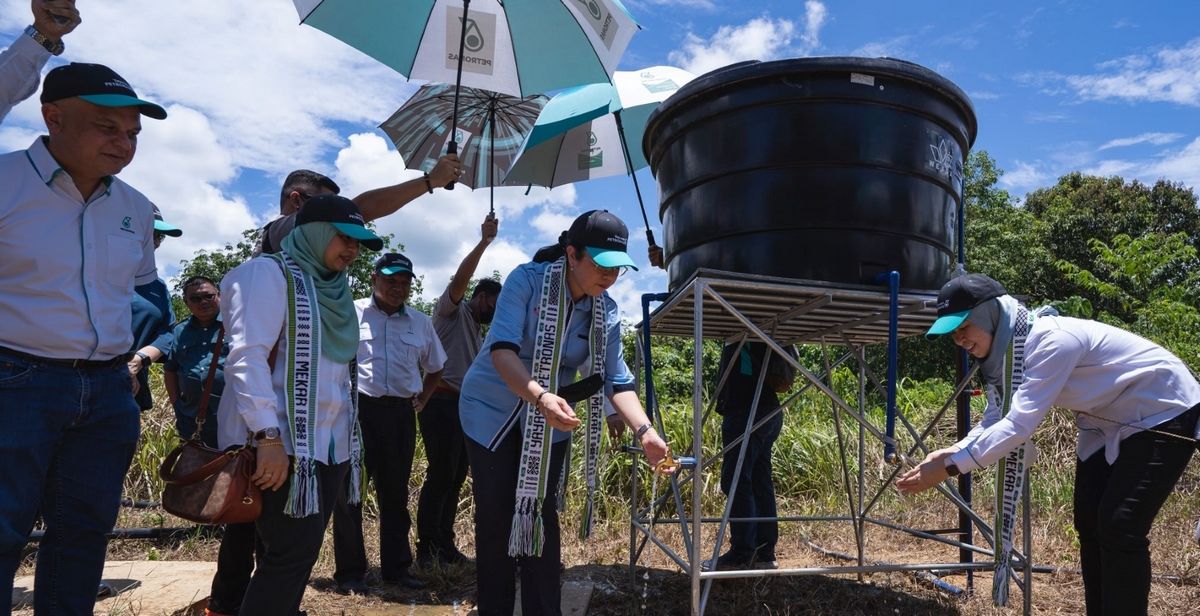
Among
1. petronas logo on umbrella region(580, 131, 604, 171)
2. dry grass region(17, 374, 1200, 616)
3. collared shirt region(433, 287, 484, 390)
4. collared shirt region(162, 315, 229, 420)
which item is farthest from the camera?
petronas logo on umbrella region(580, 131, 604, 171)

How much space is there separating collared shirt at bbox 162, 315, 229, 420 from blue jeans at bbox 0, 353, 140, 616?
236 cm

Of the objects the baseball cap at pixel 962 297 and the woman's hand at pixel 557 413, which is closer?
the woman's hand at pixel 557 413

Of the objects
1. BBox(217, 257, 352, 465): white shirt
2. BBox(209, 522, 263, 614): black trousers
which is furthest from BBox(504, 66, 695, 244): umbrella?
BBox(217, 257, 352, 465): white shirt

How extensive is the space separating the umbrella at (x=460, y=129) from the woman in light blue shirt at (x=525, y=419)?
2951mm

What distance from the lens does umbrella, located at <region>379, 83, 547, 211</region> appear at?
5680mm

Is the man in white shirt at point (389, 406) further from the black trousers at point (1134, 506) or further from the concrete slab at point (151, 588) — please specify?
the black trousers at point (1134, 506)

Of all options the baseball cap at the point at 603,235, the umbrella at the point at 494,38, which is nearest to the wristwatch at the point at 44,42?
the baseball cap at the point at 603,235

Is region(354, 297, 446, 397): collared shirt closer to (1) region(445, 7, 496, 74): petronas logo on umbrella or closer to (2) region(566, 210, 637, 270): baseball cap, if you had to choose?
(1) region(445, 7, 496, 74): petronas logo on umbrella

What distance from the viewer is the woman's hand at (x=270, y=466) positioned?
2217 mm

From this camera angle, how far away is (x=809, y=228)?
10.8ft

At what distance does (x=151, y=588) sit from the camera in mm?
3713

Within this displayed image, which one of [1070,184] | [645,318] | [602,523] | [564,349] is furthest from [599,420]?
[1070,184]

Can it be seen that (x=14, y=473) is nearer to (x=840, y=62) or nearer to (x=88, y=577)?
(x=88, y=577)

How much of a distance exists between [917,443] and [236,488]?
3.13 metres
